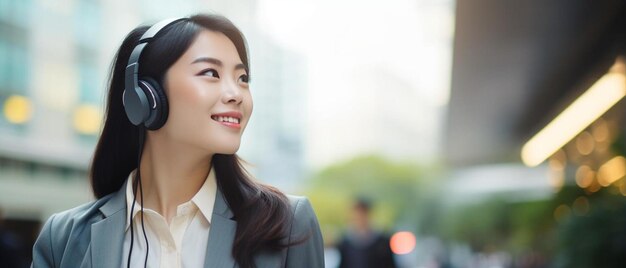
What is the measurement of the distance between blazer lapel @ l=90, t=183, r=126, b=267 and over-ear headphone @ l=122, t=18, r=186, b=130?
0.27 metres

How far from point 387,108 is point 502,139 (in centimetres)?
10540

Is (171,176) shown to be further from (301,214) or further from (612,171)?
(612,171)

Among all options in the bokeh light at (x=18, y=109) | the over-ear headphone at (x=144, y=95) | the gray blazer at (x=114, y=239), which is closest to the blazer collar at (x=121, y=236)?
the gray blazer at (x=114, y=239)

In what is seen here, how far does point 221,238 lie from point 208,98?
0.38m

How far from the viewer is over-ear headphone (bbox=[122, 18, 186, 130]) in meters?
2.29

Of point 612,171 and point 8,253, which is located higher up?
point 612,171

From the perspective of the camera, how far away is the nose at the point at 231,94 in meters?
2.28

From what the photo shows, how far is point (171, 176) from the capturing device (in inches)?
97.1

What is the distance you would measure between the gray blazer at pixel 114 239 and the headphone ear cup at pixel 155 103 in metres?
0.28

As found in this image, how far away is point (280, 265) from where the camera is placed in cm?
230

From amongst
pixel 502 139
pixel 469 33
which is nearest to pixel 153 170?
pixel 469 33

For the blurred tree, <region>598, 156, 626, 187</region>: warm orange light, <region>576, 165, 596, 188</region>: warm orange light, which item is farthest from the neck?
the blurred tree

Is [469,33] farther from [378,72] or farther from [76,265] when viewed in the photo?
[378,72]

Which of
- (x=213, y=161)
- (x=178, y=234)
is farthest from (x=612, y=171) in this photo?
(x=178, y=234)
